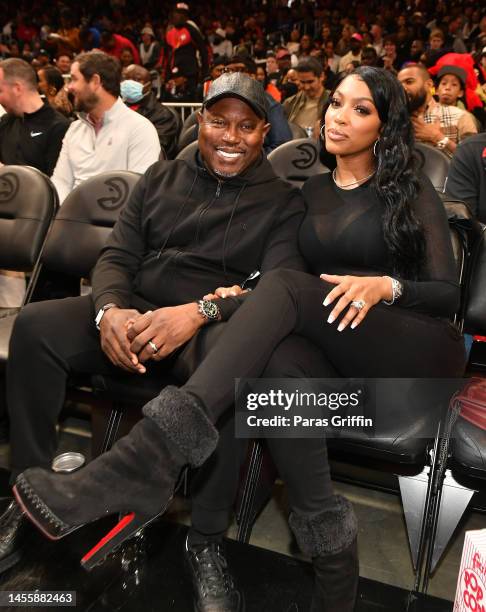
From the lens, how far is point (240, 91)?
198cm

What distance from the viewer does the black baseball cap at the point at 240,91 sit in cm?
198

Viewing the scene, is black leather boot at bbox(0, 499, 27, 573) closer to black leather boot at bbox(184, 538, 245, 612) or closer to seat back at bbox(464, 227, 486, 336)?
black leather boot at bbox(184, 538, 245, 612)

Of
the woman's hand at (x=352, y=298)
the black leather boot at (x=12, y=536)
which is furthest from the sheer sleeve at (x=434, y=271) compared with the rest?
the black leather boot at (x=12, y=536)

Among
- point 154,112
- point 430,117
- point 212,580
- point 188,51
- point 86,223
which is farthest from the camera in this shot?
point 188,51

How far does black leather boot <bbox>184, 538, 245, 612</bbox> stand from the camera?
1.58 m

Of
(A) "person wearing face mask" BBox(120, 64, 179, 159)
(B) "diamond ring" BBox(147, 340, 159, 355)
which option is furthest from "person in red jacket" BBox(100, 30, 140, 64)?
(B) "diamond ring" BBox(147, 340, 159, 355)

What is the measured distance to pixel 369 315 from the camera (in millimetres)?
1644

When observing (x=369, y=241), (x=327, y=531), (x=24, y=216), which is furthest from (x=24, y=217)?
(x=327, y=531)

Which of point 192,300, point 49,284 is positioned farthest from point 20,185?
point 192,300

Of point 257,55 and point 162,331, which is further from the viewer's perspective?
point 257,55

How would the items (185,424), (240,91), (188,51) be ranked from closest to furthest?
(185,424), (240,91), (188,51)

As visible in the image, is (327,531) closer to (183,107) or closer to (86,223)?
(86,223)
